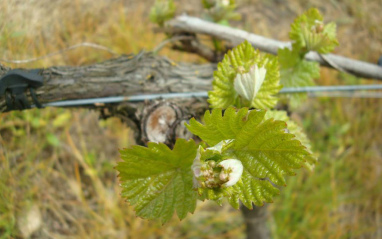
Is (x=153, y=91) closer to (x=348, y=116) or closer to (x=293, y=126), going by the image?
(x=293, y=126)

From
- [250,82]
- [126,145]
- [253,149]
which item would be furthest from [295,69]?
[126,145]

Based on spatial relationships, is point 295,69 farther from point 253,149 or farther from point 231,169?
point 231,169

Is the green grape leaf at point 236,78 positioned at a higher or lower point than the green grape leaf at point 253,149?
higher

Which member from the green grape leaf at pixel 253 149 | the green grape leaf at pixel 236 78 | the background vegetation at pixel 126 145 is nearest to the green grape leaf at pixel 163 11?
the background vegetation at pixel 126 145

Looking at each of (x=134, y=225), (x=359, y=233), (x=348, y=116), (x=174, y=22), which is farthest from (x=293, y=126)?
(x=348, y=116)

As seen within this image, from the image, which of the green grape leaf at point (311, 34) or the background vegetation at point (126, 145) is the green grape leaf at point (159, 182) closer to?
the green grape leaf at point (311, 34)

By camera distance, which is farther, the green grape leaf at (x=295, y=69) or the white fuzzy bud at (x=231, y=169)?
the green grape leaf at (x=295, y=69)

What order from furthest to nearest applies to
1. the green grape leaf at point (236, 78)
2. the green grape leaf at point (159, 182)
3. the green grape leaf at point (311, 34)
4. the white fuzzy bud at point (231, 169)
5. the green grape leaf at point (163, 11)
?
the green grape leaf at point (163, 11) < the green grape leaf at point (311, 34) < the green grape leaf at point (236, 78) < the green grape leaf at point (159, 182) < the white fuzzy bud at point (231, 169)
